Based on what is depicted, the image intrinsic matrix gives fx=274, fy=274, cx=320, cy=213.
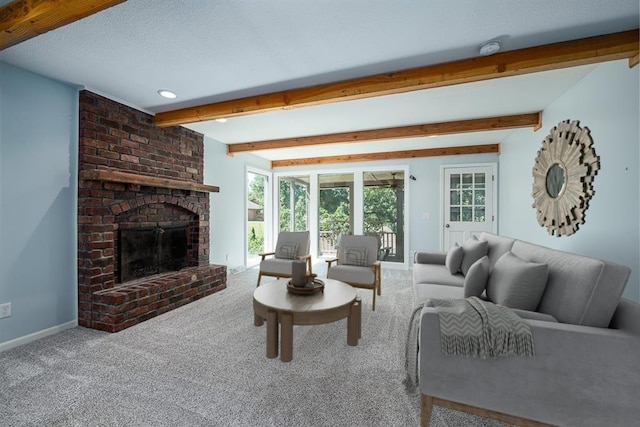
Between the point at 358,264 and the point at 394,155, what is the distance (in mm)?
2677

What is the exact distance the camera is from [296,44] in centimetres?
197

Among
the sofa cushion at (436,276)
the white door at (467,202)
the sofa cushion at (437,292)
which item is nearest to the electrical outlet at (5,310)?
the sofa cushion at (437,292)

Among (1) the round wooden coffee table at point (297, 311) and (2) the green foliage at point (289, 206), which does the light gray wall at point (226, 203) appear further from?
(1) the round wooden coffee table at point (297, 311)

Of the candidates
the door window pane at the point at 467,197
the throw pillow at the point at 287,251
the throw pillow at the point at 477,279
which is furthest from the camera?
the door window pane at the point at 467,197

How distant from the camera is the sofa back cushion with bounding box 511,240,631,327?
137 centimetres

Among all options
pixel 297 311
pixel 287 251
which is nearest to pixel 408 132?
pixel 287 251

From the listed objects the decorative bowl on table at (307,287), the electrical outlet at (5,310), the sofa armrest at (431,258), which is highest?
the sofa armrest at (431,258)

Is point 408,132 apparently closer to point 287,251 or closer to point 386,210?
point 386,210

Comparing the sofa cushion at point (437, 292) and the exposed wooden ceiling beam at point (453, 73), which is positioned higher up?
the exposed wooden ceiling beam at point (453, 73)

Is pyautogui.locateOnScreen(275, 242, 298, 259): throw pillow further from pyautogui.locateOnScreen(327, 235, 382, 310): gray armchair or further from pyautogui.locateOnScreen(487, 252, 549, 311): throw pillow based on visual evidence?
pyautogui.locateOnScreen(487, 252, 549, 311): throw pillow

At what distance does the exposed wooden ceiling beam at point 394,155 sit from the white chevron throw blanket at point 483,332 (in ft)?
13.7

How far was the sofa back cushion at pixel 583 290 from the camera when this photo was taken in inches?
53.9

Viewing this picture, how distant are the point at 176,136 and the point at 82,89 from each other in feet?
3.70

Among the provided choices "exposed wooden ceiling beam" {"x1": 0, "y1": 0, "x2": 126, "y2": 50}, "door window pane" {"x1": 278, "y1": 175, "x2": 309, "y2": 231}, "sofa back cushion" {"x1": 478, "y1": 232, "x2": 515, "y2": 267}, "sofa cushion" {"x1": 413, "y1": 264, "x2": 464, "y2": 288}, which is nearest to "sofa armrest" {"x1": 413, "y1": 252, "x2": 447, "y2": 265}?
"sofa cushion" {"x1": 413, "y1": 264, "x2": 464, "y2": 288}
